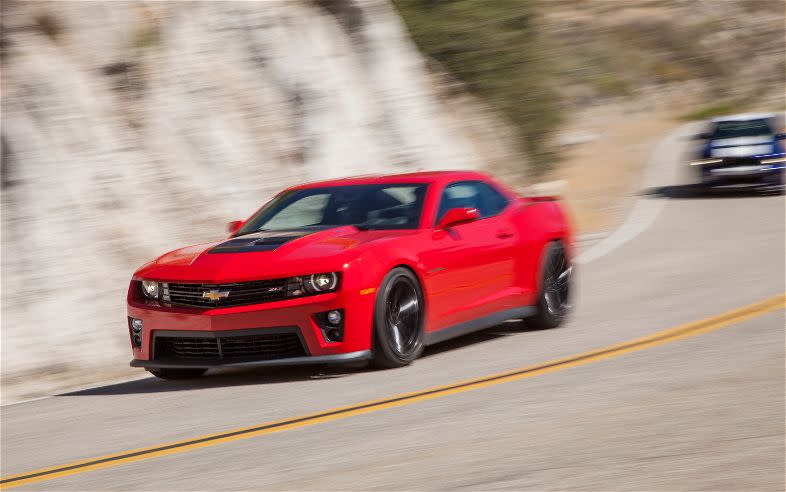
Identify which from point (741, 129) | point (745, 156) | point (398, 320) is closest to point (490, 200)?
point (398, 320)

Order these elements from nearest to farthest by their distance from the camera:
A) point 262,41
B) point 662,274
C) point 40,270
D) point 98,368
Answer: point 98,368
point 40,270
point 662,274
point 262,41

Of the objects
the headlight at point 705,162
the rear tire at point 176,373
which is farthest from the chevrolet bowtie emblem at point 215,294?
the headlight at point 705,162

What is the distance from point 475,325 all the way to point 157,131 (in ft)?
22.8

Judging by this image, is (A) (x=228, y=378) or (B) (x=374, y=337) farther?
(A) (x=228, y=378)

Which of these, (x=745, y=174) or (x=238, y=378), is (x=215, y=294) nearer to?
(x=238, y=378)

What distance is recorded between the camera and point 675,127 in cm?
4919

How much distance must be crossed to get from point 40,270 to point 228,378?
12.2 ft

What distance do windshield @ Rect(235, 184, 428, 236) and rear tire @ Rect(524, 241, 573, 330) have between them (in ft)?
5.20

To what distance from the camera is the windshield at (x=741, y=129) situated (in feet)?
82.6

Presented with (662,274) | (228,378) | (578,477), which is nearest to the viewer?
(578,477)

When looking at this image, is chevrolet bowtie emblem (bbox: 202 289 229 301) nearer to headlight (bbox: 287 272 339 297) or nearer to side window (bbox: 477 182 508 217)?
headlight (bbox: 287 272 339 297)

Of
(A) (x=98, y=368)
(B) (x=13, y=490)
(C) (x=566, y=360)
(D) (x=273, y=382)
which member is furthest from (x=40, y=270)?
(B) (x=13, y=490)

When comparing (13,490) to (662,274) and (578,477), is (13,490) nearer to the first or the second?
(578,477)

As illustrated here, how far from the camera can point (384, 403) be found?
23.7ft
